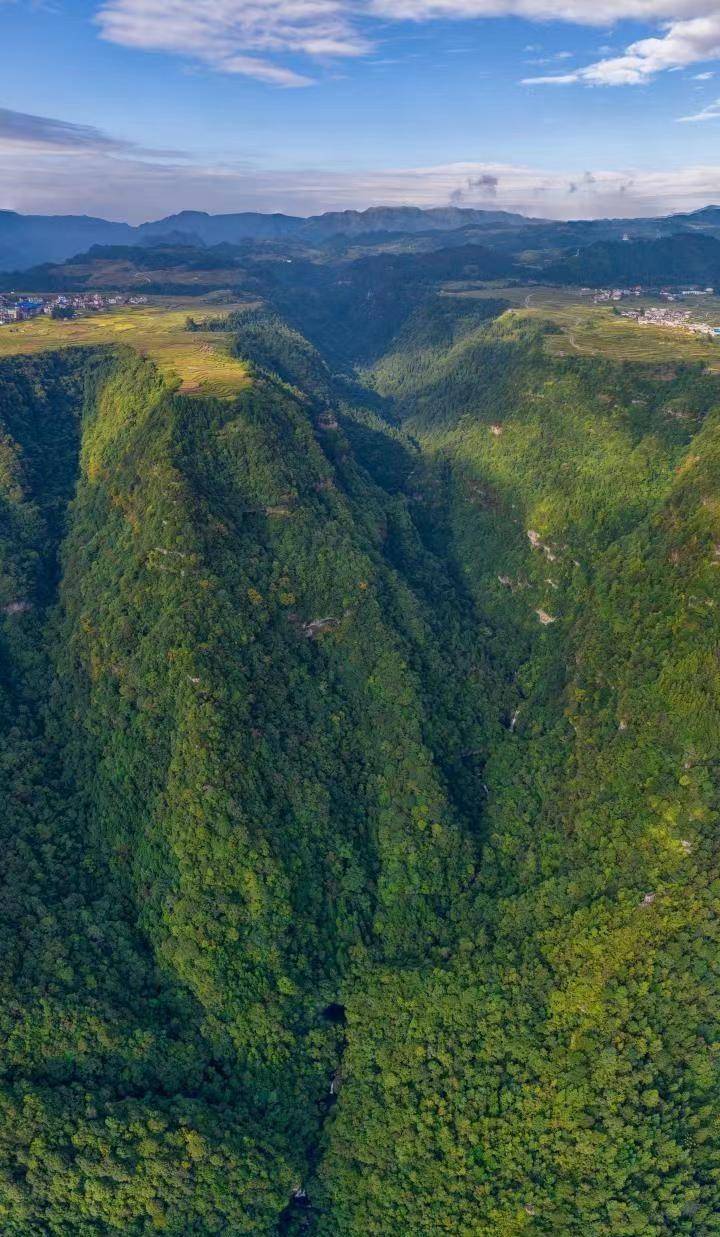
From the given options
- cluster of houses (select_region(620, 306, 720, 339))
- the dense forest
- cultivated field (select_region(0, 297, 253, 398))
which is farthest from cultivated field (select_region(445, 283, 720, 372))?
cultivated field (select_region(0, 297, 253, 398))

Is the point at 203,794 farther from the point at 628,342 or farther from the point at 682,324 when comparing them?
the point at 682,324

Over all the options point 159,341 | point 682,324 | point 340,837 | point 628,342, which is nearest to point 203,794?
point 340,837

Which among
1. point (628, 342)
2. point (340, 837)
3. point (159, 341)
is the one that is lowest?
point (340, 837)

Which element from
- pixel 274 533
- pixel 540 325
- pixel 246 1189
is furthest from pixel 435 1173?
pixel 540 325

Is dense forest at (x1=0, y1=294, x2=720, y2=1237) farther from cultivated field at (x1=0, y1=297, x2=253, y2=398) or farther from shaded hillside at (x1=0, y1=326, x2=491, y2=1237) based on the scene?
cultivated field at (x1=0, y1=297, x2=253, y2=398)

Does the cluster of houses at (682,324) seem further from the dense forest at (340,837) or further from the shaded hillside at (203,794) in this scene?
the shaded hillside at (203,794)

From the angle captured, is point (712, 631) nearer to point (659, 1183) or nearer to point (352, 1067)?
point (659, 1183)
